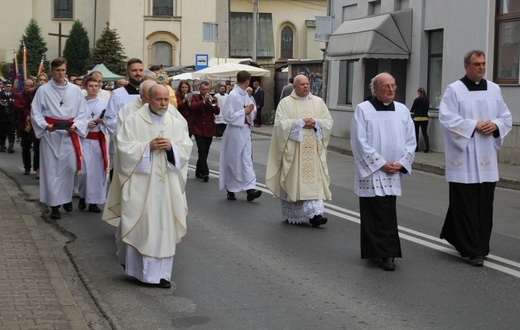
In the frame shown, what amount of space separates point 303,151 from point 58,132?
311 centimetres

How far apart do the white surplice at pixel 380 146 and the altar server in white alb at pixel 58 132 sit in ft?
15.1

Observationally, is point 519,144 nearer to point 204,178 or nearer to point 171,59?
point 204,178

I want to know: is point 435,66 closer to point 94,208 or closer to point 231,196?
point 231,196

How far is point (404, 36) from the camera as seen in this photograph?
2725 cm

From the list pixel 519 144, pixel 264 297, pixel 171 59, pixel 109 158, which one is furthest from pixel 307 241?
pixel 171 59

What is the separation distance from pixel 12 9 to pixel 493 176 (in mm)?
58865

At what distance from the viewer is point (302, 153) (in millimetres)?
12250

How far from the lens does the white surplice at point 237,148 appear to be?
14.8 meters

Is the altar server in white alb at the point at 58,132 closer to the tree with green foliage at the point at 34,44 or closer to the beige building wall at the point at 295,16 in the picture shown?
the tree with green foliage at the point at 34,44

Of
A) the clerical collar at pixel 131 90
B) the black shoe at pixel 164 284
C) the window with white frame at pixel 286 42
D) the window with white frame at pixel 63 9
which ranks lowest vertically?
the black shoe at pixel 164 284

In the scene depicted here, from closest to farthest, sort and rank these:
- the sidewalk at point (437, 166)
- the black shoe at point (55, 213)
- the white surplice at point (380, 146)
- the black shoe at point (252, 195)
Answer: the white surplice at point (380, 146) < the black shoe at point (55, 213) < the black shoe at point (252, 195) < the sidewalk at point (437, 166)

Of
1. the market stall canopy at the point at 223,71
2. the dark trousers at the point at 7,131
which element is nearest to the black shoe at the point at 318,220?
the dark trousers at the point at 7,131

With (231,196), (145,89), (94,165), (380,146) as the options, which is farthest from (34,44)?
(380,146)

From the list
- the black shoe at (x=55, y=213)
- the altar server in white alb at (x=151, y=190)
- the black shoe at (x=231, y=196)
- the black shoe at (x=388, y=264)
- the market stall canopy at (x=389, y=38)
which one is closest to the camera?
the altar server in white alb at (x=151, y=190)
